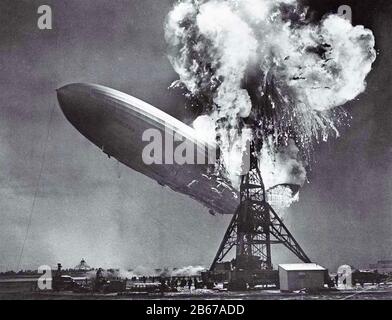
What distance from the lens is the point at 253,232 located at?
76.5 ft

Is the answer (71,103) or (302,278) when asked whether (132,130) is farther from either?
(302,278)

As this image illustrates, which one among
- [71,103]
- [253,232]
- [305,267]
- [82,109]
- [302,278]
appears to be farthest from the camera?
[253,232]

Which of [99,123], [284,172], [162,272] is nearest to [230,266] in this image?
[162,272]

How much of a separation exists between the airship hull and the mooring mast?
7.79 feet

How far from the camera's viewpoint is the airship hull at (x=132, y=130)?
20.9 meters

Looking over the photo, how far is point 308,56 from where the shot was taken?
20.2 metres

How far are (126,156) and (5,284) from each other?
1214 centimetres

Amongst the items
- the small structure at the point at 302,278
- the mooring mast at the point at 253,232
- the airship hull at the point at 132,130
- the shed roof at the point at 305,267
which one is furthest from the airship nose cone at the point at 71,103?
the small structure at the point at 302,278

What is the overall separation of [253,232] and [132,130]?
8321mm

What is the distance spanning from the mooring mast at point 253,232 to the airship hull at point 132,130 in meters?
2.37

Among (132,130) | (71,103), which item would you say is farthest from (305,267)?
(71,103)

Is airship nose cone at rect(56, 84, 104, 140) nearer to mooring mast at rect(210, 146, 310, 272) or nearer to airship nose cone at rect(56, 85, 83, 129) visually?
airship nose cone at rect(56, 85, 83, 129)

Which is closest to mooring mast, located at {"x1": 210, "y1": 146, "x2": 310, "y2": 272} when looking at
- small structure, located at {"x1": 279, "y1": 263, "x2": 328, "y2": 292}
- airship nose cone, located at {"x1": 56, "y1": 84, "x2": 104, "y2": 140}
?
small structure, located at {"x1": 279, "y1": 263, "x2": 328, "y2": 292}
